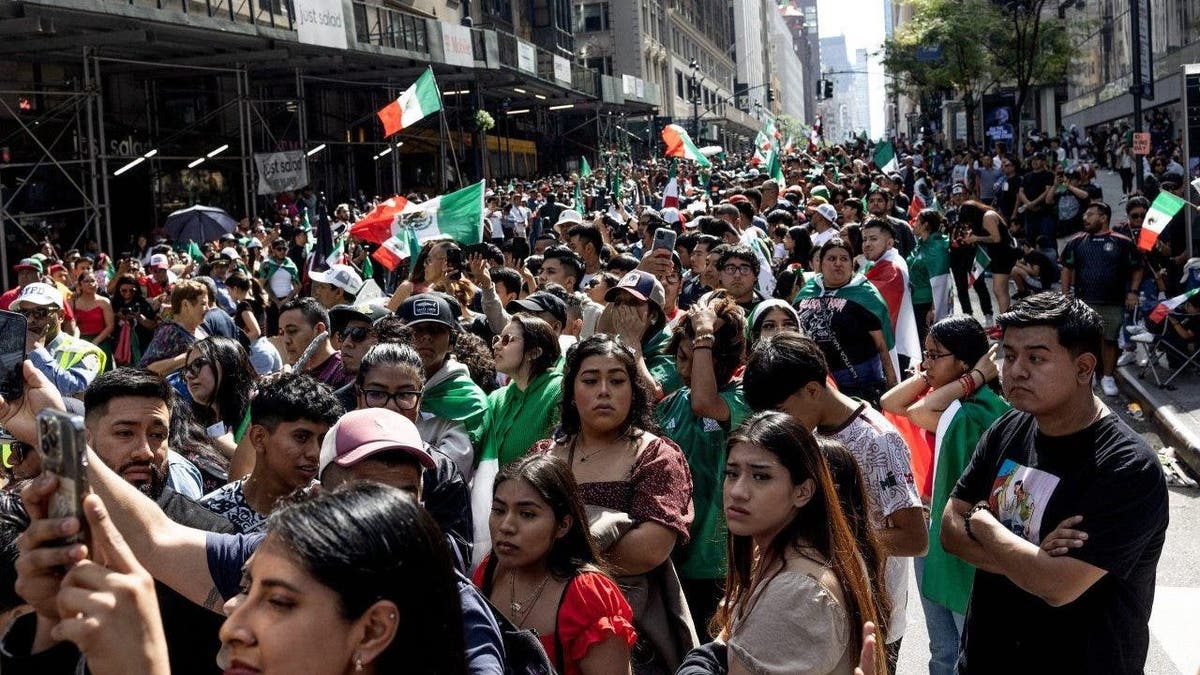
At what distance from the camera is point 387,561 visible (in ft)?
7.34

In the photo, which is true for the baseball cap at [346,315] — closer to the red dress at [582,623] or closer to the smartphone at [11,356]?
the red dress at [582,623]

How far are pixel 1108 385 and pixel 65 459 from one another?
11.8 meters

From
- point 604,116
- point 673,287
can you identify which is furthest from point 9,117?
point 604,116

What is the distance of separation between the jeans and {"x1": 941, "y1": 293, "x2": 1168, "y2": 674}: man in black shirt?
110 centimetres

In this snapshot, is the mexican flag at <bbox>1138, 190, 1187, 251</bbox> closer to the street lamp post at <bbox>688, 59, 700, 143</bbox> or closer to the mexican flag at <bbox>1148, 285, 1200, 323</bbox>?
the mexican flag at <bbox>1148, 285, 1200, 323</bbox>

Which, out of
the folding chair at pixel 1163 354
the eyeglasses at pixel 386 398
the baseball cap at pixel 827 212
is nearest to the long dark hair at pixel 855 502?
the eyeglasses at pixel 386 398

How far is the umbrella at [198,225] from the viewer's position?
18.9m

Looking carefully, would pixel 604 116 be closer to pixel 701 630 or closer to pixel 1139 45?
pixel 1139 45

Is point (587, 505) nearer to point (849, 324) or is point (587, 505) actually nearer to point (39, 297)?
point (849, 324)

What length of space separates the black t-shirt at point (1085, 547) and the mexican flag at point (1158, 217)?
10263 millimetres

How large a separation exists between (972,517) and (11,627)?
2546 mm

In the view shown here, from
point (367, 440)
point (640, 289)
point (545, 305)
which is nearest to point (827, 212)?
point (640, 289)

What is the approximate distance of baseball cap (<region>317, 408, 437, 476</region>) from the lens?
3443 mm

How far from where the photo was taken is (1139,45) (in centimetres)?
2202
